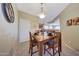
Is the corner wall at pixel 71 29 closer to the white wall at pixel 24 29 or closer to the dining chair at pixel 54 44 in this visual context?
the dining chair at pixel 54 44

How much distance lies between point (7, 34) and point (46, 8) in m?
0.63

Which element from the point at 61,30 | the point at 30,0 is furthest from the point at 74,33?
the point at 30,0

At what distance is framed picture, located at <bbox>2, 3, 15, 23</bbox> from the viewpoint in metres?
1.54

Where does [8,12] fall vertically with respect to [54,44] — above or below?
above

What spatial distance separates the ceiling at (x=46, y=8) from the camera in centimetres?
160

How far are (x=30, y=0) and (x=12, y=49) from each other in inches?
27.9

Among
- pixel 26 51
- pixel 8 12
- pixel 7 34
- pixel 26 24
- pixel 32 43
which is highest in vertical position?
pixel 8 12

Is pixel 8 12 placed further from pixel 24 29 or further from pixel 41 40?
pixel 41 40

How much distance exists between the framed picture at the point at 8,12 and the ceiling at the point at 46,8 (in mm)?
108

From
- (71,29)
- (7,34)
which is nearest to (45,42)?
(71,29)

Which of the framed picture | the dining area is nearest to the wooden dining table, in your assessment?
the dining area

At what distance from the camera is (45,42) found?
1.57 meters

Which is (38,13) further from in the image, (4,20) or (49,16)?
(4,20)

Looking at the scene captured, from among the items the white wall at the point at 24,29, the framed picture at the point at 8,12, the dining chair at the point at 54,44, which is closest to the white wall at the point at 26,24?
the white wall at the point at 24,29
